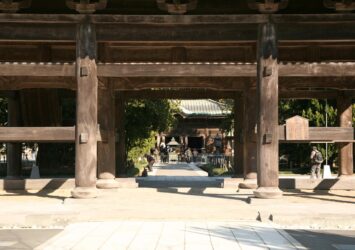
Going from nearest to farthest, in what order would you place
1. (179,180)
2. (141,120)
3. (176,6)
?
(176,6) < (179,180) < (141,120)

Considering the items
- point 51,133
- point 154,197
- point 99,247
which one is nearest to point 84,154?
point 51,133

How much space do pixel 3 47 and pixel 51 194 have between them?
4.58 meters

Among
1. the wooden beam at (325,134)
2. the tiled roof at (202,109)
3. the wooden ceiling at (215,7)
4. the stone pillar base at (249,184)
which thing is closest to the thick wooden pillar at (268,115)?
the wooden beam at (325,134)

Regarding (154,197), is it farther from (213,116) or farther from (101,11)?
(213,116)

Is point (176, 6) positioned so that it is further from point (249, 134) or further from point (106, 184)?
point (106, 184)

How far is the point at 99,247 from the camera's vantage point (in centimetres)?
783

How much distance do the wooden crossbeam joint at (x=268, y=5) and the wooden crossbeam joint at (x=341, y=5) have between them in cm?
108

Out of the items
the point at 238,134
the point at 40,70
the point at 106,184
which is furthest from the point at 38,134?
the point at 238,134

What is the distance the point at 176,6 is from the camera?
12.5 metres

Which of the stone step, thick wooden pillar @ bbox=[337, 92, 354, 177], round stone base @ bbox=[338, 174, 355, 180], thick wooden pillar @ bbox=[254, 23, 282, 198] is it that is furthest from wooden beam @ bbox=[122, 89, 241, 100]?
thick wooden pillar @ bbox=[254, 23, 282, 198]

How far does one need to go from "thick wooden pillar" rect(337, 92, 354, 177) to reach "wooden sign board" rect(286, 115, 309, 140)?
16.0 feet

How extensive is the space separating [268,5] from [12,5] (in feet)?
20.9

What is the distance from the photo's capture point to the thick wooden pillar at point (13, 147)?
55.6 feet

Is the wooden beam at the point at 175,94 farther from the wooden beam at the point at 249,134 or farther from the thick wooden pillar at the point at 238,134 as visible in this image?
the wooden beam at the point at 249,134
